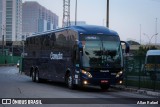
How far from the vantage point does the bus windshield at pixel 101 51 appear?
73.6ft

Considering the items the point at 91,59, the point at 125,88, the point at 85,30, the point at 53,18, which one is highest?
the point at 53,18

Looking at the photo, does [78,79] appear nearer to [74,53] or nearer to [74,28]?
[74,53]

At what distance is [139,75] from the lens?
81.0 feet

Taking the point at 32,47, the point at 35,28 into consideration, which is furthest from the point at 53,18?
the point at 32,47

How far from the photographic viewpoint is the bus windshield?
22.4 m

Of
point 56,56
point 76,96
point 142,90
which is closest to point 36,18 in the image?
point 56,56

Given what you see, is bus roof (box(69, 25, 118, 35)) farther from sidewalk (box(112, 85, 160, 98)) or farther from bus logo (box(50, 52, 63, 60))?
sidewalk (box(112, 85, 160, 98))

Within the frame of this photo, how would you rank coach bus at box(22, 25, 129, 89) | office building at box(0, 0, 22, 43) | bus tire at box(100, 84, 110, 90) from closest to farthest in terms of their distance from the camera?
coach bus at box(22, 25, 129, 89) < bus tire at box(100, 84, 110, 90) < office building at box(0, 0, 22, 43)

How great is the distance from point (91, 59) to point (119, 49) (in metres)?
1.77

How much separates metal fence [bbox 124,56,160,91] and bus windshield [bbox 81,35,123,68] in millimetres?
1990

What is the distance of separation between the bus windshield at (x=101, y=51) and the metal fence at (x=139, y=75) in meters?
1.99

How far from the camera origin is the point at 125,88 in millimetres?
24797

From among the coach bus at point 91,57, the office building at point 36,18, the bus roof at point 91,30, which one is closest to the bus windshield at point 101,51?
the coach bus at point 91,57

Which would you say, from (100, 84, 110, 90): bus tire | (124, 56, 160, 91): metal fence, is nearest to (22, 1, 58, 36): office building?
(124, 56, 160, 91): metal fence
